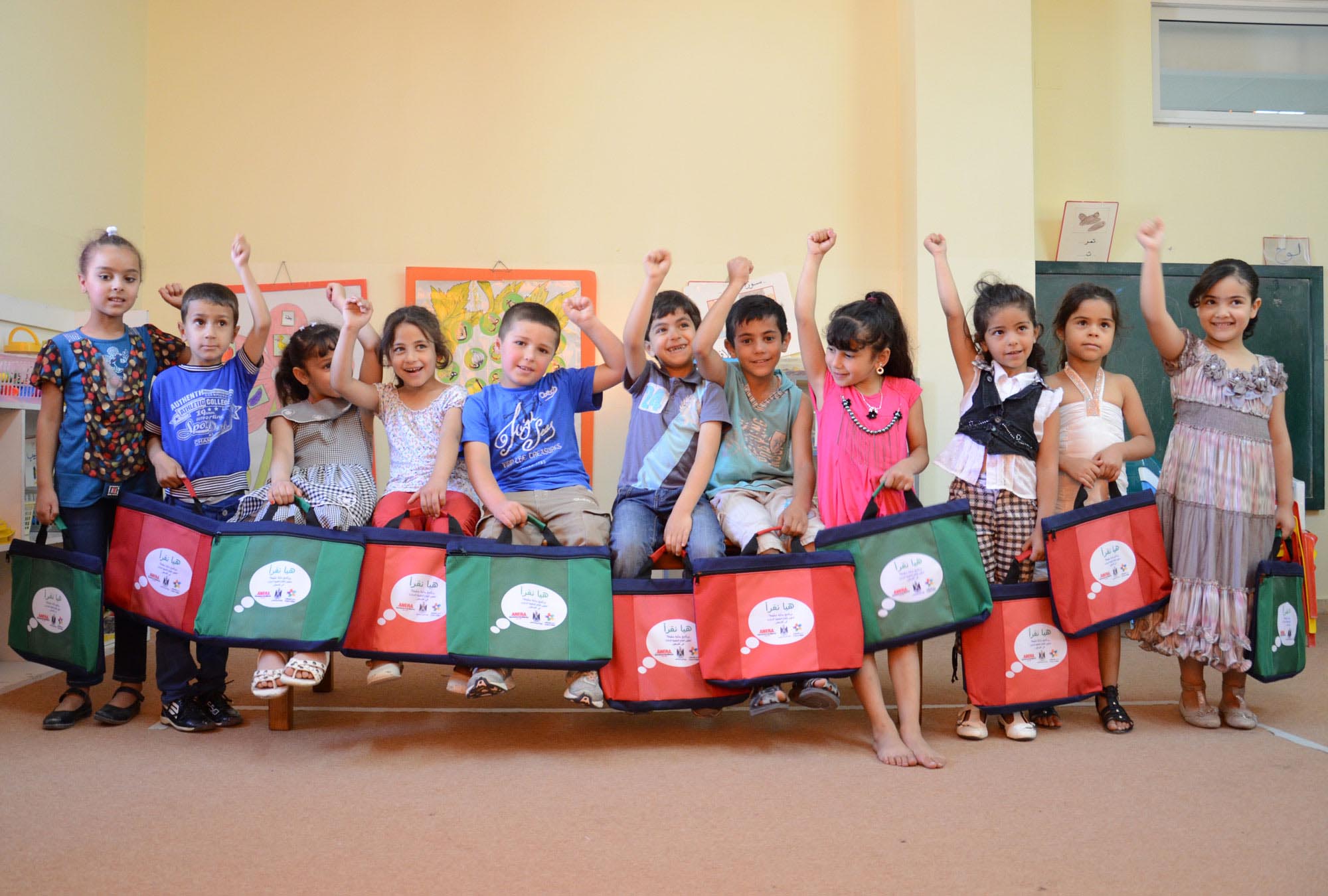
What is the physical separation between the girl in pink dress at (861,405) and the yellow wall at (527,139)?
1644mm

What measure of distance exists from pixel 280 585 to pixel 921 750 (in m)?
1.51

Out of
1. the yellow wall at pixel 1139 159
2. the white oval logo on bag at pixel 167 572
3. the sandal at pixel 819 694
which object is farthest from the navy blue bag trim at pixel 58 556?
the yellow wall at pixel 1139 159

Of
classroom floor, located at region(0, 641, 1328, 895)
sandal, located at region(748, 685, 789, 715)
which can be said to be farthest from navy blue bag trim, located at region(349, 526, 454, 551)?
sandal, located at region(748, 685, 789, 715)

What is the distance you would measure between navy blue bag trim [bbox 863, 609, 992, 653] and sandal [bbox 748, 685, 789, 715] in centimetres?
22

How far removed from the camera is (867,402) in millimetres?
2549

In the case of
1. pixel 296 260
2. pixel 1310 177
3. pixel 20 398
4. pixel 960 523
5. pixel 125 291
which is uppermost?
pixel 1310 177

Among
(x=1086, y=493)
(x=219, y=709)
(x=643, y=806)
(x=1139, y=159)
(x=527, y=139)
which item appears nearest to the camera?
(x=643, y=806)

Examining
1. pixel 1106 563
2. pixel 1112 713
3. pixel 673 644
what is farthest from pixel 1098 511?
pixel 673 644

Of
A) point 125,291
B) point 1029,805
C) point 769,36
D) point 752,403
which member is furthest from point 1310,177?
point 125,291

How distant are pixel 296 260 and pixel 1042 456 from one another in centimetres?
305

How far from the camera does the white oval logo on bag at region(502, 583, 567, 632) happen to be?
2.23m

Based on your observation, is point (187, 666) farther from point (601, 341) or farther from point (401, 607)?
point (601, 341)

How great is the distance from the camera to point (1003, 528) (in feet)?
8.35

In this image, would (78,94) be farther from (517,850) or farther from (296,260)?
(517,850)
